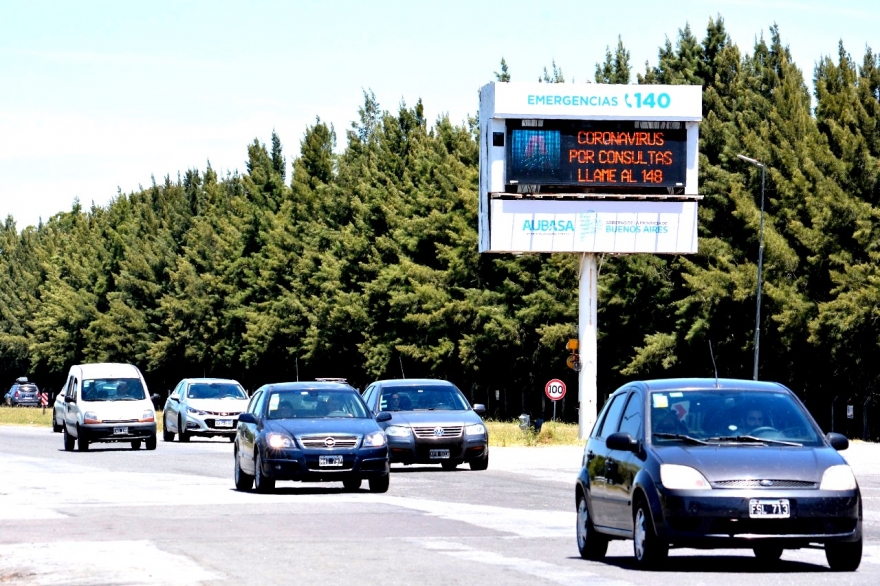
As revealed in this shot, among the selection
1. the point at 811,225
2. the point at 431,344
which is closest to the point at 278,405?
the point at 811,225

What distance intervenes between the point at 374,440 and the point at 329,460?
72 centimetres

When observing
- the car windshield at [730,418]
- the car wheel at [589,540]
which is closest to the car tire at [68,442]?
the car wheel at [589,540]

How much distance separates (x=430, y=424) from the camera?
1212 inches

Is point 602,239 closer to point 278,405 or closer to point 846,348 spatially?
point 846,348

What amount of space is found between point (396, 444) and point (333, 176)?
7571 cm

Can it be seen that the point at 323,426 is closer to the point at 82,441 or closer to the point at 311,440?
the point at 311,440

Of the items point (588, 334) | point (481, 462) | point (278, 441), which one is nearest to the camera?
point (278, 441)

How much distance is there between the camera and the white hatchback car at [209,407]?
46469 mm

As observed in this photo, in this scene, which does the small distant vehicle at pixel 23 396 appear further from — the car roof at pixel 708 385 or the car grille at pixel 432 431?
the car roof at pixel 708 385

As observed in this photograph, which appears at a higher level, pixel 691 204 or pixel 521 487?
pixel 691 204

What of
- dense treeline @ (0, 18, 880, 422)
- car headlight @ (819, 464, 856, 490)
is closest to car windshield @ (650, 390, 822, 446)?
car headlight @ (819, 464, 856, 490)

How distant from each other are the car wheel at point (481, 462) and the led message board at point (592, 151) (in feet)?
50.5

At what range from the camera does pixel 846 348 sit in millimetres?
58406

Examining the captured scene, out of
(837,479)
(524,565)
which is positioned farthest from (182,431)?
(837,479)
